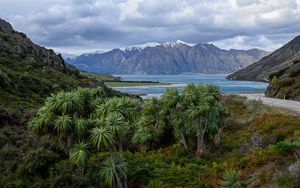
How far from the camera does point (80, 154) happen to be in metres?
28.8

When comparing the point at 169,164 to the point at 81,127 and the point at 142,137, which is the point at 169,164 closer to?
the point at 142,137

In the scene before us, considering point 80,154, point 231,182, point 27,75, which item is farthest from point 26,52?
point 231,182

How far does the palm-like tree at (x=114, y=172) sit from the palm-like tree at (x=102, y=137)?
169 centimetres

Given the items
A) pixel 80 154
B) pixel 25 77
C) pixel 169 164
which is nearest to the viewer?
pixel 80 154

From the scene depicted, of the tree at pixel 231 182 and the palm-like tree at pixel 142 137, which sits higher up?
the tree at pixel 231 182

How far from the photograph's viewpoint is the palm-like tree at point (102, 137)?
2806 cm

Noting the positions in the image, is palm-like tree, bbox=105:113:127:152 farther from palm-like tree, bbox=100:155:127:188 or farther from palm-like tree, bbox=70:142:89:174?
palm-like tree, bbox=70:142:89:174

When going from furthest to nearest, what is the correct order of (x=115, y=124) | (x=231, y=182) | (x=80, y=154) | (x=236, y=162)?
(x=236, y=162) → (x=115, y=124) → (x=80, y=154) → (x=231, y=182)

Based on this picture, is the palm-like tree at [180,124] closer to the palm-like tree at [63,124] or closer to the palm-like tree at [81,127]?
the palm-like tree at [81,127]

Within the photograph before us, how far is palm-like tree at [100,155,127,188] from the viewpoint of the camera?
29266 mm

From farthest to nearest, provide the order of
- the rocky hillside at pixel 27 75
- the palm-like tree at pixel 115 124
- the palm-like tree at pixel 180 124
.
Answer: the rocky hillside at pixel 27 75 → the palm-like tree at pixel 180 124 → the palm-like tree at pixel 115 124

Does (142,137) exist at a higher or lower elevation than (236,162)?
lower

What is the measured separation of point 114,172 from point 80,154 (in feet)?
8.63

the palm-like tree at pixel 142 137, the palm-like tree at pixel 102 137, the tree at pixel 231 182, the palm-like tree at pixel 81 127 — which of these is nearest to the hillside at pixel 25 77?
the palm-like tree at pixel 142 137
